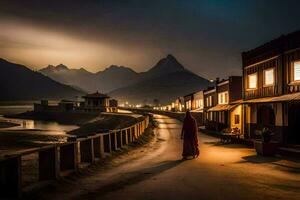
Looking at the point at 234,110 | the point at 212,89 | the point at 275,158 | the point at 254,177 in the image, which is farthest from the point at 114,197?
the point at 212,89

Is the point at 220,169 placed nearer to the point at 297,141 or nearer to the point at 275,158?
the point at 275,158

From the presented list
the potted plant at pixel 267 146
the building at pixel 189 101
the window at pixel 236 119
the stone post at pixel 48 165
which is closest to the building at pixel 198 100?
the building at pixel 189 101

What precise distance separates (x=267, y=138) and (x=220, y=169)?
18.5 ft

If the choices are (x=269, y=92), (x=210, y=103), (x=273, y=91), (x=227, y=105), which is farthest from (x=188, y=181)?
(x=210, y=103)

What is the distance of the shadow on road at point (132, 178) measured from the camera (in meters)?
9.85

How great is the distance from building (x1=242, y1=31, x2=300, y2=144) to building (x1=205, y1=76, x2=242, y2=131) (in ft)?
11.5

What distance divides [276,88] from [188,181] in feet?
46.1

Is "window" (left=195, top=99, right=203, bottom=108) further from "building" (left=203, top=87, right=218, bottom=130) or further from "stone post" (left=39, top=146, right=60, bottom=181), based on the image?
"stone post" (left=39, top=146, right=60, bottom=181)

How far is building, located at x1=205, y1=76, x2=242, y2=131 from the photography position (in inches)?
1313

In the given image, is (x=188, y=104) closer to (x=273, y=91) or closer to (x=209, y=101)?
(x=209, y=101)

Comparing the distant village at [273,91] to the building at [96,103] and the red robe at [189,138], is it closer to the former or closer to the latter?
the red robe at [189,138]

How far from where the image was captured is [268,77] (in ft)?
79.4

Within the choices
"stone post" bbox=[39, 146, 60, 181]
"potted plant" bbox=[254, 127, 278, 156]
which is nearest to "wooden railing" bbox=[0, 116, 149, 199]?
"stone post" bbox=[39, 146, 60, 181]

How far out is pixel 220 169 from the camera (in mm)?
13711
